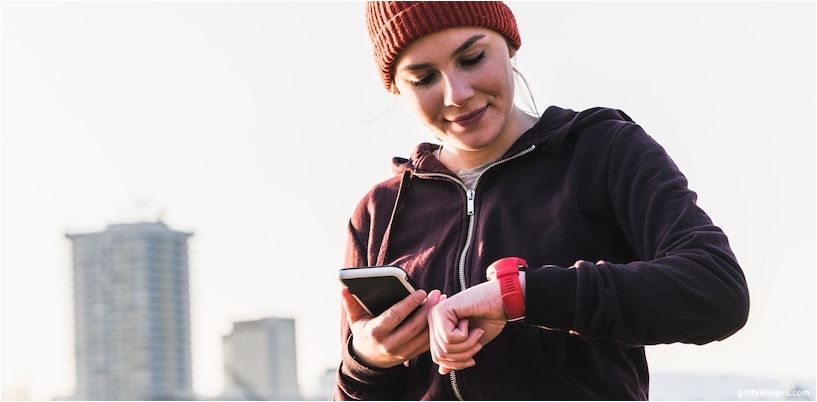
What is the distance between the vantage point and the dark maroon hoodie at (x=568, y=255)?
313cm

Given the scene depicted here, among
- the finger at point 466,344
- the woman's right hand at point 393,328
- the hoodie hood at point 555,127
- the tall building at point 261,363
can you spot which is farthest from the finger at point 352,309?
the tall building at point 261,363

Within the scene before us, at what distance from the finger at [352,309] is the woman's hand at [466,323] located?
0.96 feet

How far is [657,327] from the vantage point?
3.14m

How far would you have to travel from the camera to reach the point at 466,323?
124 inches

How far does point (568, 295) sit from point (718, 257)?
322 millimetres

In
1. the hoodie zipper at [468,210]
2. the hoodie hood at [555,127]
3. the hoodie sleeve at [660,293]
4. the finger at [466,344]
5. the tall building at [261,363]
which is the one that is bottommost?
the finger at [466,344]

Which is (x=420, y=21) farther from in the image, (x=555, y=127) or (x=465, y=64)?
(x=555, y=127)

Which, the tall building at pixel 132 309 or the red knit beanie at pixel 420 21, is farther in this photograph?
the tall building at pixel 132 309

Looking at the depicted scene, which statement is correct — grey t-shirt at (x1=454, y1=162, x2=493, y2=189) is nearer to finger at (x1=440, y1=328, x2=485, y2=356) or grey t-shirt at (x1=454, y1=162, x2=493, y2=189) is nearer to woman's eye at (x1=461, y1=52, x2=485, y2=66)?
woman's eye at (x1=461, y1=52, x2=485, y2=66)

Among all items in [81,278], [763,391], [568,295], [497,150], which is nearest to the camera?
[568,295]

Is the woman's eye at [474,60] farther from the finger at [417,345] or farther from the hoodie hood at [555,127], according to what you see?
the finger at [417,345]

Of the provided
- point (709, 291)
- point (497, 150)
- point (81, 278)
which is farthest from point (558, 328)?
point (81, 278)

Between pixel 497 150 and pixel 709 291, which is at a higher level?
pixel 497 150

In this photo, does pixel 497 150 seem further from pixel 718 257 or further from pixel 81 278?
pixel 81 278
